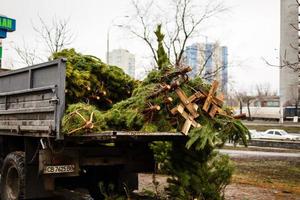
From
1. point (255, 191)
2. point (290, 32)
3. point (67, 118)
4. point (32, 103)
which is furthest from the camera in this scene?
point (290, 32)

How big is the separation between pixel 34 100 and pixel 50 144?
78cm

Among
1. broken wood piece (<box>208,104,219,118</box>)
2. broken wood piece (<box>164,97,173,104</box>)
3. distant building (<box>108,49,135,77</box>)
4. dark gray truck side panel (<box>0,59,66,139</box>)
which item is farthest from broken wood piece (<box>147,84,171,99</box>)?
distant building (<box>108,49,135,77</box>)

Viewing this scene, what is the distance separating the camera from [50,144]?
571cm

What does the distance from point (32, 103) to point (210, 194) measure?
118 inches

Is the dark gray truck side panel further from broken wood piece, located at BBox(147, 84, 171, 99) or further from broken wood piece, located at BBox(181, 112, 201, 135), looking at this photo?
broken wood piece, located at BBox(181, 112, 201, 135)

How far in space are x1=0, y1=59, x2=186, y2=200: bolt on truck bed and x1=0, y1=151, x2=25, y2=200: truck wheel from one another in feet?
0.05

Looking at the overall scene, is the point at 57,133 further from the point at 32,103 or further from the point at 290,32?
the point at 290,32

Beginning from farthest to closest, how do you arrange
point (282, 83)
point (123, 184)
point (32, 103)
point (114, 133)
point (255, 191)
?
1. point (282, 83)
2. point (255, 191)
3. point (123, 184)
4. point (32, 103)
5. point (114, 133)

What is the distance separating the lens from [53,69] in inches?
223

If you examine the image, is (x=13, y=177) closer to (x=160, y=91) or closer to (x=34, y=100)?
(x=34, y=100)

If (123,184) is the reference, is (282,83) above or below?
above

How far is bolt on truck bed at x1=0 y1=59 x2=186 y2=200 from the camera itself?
5426 mm

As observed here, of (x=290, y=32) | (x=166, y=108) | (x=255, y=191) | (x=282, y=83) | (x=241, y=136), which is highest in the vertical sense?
(x=290, y=32)

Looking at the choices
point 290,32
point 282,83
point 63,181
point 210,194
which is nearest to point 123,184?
point 63,181
